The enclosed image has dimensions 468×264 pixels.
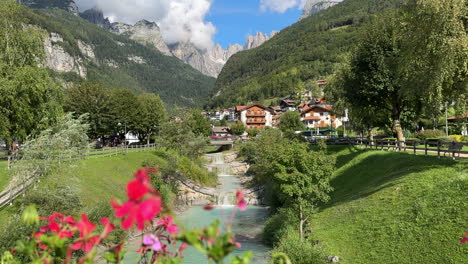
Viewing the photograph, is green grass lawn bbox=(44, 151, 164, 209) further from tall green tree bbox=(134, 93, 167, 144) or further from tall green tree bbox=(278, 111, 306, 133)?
tall green tree bbox=(278, 111, 306, 133)

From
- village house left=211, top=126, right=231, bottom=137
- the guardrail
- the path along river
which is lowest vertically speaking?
the path along river

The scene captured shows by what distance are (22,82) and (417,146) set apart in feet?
140

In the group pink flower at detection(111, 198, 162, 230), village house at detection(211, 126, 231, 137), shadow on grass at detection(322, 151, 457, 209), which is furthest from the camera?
village house at detection(211, 126, 231, 137)

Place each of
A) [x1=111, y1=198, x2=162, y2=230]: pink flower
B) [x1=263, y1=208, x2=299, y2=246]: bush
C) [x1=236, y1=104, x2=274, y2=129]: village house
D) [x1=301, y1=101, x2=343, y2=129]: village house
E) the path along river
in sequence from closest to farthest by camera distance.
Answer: [x1=111, y1=198, x2=162, y2=230]: pink flower, the path along river, [x1=263, y1=208, x2=299, y2=246]: bush, [x1=301, y1=101, x2=343, y2=129]: village house, [x1=236, y1=104, x2=274, y2=129]: village house

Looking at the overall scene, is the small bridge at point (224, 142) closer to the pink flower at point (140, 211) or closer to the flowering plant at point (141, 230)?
the flowering plant at point (141, 230)

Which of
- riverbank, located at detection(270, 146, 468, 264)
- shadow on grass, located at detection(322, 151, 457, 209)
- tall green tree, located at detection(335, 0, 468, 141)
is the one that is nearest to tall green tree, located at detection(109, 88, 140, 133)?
shadow on grass, located at detection(322, 151, 457, 209)

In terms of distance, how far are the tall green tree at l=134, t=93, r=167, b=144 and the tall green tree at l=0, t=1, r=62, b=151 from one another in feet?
145

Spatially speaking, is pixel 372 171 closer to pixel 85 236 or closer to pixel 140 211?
pixel 85 236

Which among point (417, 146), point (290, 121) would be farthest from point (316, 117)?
point (417, 146)

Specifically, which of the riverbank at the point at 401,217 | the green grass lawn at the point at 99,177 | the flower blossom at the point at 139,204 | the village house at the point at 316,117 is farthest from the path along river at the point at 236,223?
the village house at the point at 316,117

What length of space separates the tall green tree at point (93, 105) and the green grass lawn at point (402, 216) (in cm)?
5150

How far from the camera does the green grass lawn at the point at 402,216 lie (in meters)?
15.1

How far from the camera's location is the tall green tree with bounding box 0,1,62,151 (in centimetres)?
3059

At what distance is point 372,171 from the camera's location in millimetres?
29922
